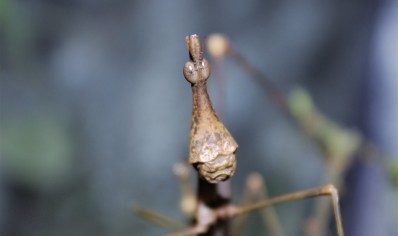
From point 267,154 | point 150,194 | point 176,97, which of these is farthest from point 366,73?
point 150,194

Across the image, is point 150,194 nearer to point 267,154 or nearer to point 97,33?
point 267,154

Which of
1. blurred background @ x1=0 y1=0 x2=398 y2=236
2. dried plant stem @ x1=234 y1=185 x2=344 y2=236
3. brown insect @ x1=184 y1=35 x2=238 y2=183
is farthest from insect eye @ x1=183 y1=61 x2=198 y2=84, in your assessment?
blurred background @ x1=0 y1=0 x2=398 y2=236

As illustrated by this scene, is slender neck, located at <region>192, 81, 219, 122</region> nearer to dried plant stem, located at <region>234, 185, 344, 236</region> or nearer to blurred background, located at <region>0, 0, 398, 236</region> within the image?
dried plant stem, located at <region>234, 185, 344, 236</region>

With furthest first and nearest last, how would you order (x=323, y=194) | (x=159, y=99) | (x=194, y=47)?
(x=159, y=99) < (x=323, y=194) < (x=194, y=47)

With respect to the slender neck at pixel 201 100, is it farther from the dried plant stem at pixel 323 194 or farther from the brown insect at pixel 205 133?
the dried plant stem at pixel 323 194

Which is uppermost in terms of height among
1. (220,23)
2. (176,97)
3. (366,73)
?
(220,23)

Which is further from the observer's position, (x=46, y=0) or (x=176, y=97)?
(x=176, y=97)

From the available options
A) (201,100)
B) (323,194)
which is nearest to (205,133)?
(201,100)

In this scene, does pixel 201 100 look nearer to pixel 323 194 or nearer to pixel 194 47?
pixel 194 47
